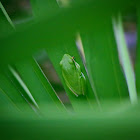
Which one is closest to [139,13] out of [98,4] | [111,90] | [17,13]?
[111,90]

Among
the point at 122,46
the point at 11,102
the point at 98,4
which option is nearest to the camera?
the point at 98,4

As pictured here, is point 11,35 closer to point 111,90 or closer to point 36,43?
point 36,43

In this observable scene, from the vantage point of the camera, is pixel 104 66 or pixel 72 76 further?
pixel 72 76

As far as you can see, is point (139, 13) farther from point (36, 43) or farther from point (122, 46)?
point (36, 43)

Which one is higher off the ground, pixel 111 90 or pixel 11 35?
pixel 111 90

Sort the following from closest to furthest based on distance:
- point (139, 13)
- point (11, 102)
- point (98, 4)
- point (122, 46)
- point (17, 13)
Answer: point (98, 4) < point (139, 13) < point (11, 102) < point (122, 46) < point (17, 13)

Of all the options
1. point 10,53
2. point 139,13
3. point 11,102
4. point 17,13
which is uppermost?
point 17,13

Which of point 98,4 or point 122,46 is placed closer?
point 98,4
